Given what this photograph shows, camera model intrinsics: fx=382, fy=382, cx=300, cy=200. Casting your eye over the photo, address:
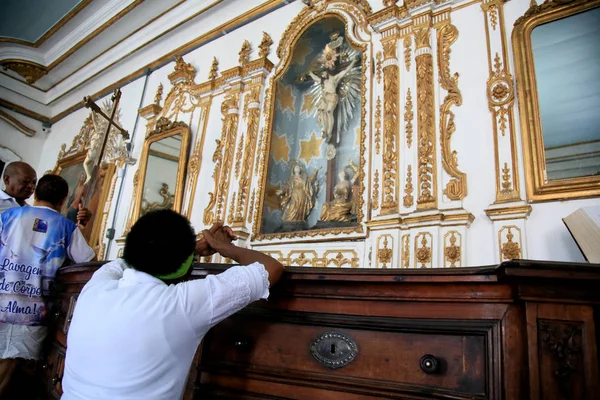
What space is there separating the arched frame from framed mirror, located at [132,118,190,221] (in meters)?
1.07

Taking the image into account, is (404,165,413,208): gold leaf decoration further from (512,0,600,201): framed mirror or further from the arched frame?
(512,0,600,201): framed mirror

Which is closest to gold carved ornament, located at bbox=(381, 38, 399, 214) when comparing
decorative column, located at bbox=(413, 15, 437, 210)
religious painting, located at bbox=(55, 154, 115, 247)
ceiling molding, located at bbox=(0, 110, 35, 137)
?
decorative column, located at bbox=(413, 15, 437, 210)

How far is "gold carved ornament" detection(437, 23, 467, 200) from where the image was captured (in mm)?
2209

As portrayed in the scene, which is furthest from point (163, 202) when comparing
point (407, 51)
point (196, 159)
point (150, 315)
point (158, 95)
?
point (150, 315)

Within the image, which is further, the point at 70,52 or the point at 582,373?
the point at 70,52

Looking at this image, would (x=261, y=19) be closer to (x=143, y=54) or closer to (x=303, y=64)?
(x=303, y=64)

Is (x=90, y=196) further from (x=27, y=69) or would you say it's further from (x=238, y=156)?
(x=27, y=69)

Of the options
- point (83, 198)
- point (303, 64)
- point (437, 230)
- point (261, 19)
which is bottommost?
point (437, 230)

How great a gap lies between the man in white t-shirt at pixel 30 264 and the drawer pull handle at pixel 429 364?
193 cm

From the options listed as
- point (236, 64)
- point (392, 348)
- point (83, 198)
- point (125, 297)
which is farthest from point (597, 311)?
point (83, 198)

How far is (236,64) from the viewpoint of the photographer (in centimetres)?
397

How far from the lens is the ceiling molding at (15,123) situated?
671cm

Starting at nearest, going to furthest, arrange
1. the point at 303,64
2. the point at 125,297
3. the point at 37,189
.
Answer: the point at 125,297, the point at 37,189, the point at 303,64

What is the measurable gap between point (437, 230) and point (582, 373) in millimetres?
1404
